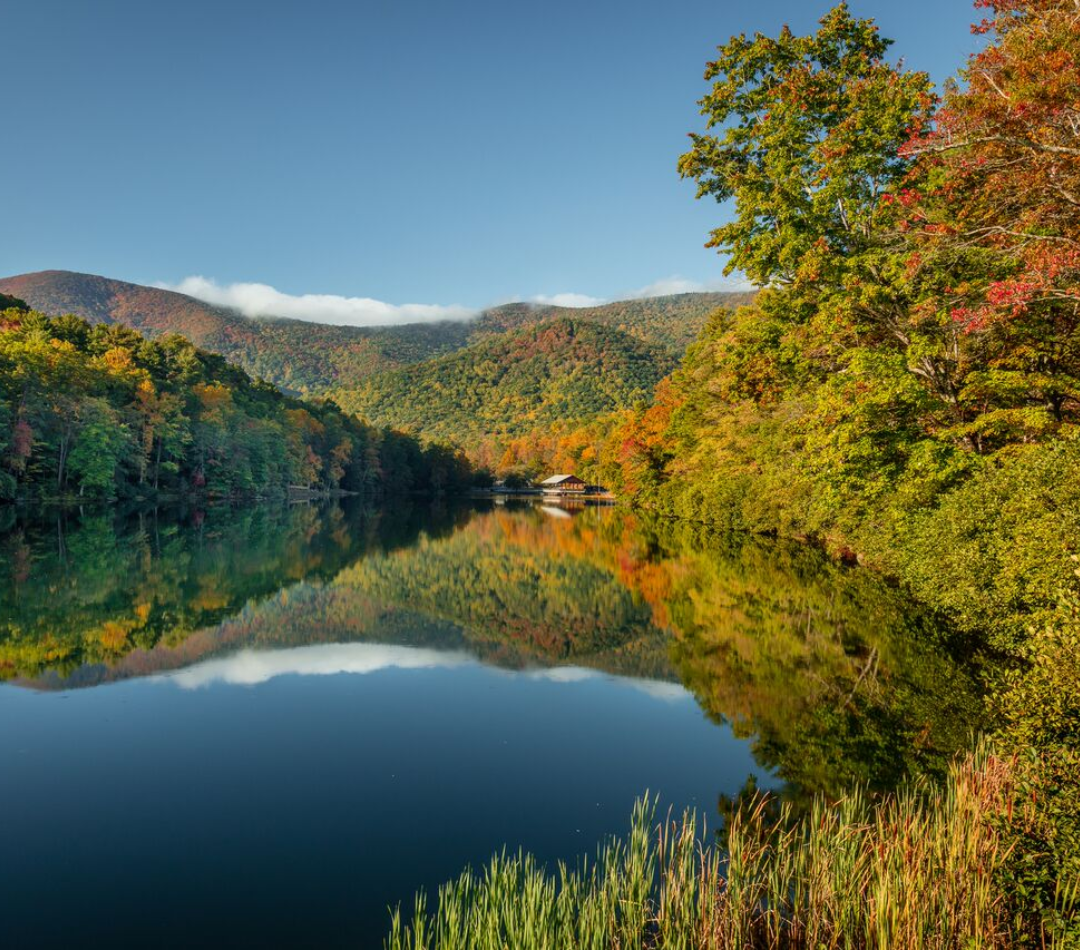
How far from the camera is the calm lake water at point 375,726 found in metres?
5.60

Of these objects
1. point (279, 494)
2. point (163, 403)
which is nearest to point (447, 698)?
point (163, 403)

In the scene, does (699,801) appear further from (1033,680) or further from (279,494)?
(279,494)

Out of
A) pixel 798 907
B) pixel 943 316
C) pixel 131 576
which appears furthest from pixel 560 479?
pixel 798 907

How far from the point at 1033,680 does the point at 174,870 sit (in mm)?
7358

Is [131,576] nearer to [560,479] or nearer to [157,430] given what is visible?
[157,430]

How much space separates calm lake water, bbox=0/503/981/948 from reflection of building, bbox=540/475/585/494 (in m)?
101

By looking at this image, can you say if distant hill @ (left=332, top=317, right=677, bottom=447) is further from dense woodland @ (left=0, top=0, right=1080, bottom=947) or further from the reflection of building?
dense woodland @ (left=0, top=0, right=1080, bottom=947)

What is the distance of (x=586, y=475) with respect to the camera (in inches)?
4488

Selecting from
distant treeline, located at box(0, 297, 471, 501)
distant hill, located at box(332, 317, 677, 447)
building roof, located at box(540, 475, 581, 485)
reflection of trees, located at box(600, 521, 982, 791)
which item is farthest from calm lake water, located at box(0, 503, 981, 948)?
distant hill, located at box(332, 317, 677, 447)

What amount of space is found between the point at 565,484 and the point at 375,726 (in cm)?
11667

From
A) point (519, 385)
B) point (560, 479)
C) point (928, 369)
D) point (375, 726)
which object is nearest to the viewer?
point (375, 726)

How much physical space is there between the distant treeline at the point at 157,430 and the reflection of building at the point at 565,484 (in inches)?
783

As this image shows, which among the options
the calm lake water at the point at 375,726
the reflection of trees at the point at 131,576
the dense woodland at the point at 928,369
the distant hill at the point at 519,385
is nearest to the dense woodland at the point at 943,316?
the dense woodland at the point at 928,369

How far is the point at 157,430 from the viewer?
192 feet
